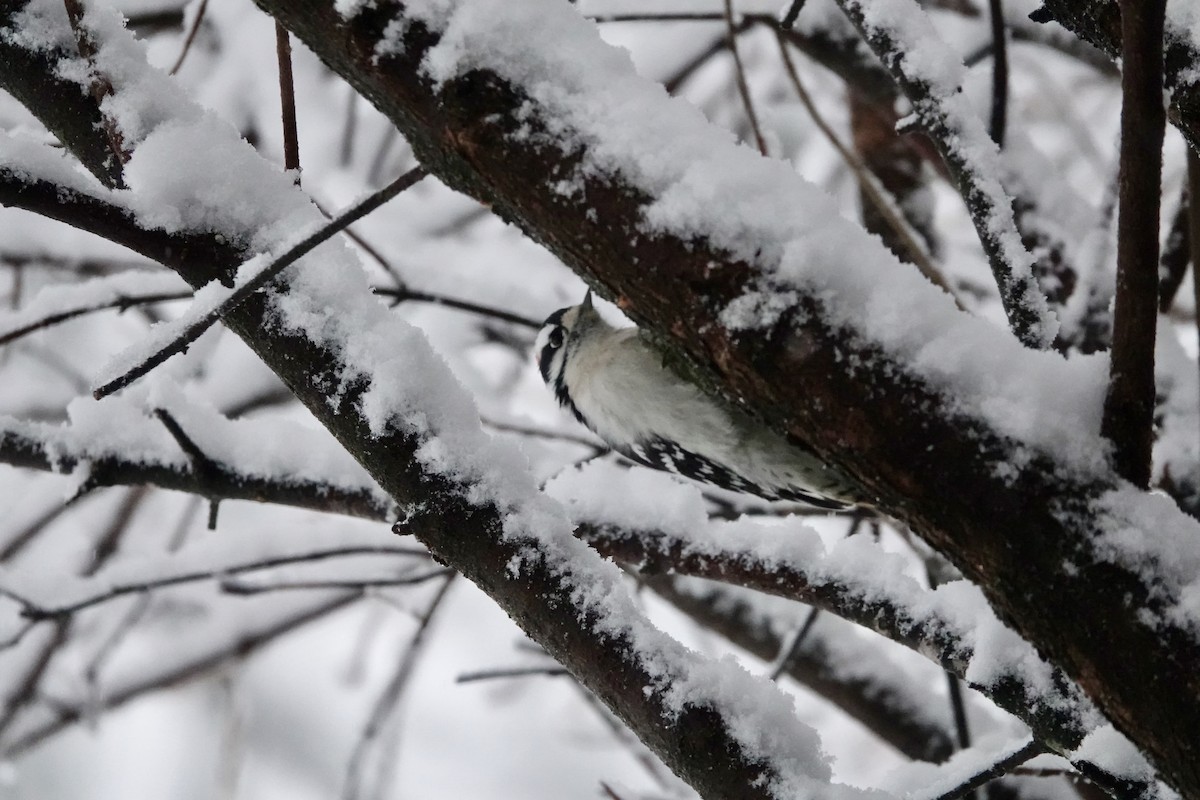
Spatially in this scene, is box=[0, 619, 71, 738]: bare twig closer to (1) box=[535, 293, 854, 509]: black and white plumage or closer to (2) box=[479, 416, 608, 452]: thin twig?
(2) box=[479, 416, 608, 452]: thin twig

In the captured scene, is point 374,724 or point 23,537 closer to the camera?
point 374,724

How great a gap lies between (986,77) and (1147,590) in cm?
222

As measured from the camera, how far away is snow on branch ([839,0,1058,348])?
1389 mm

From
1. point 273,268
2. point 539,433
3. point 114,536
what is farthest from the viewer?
point 114,536

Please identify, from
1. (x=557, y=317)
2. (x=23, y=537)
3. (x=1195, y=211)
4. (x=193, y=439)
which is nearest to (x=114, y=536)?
(x=23, y=537)

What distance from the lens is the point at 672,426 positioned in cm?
230

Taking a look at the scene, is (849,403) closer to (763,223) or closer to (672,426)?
(763,223)

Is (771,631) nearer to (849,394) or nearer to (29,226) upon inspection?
(849,394)

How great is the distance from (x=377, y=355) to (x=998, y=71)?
1.42m

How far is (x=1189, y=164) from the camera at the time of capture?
149 cm

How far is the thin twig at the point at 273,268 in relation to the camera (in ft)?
3.12

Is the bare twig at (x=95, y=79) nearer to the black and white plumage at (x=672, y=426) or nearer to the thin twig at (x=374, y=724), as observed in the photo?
the black and white plumage at (x=672, y=426)

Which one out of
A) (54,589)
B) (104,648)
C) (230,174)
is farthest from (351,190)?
(230,174)

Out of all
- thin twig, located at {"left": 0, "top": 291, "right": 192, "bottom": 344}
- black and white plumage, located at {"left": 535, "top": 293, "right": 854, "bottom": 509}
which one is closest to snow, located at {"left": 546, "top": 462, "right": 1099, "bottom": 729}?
black and white plumage, located at {"left": 535, "top": 293, "right": 854, "bottom": 509}
